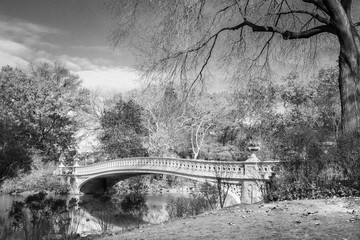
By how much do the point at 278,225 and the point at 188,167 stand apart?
13667 mm

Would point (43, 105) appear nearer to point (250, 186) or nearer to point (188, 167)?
point (188, 167)

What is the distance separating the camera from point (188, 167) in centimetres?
1802

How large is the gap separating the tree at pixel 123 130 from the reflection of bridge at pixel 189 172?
305cm

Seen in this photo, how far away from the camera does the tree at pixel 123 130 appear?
28828 millimetres

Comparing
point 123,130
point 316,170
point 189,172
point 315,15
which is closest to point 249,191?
point 189,172

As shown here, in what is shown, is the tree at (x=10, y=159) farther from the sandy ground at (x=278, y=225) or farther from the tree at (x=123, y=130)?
the tree at (x=123, y=130)

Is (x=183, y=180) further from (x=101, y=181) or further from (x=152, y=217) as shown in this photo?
(x=152, y=217)

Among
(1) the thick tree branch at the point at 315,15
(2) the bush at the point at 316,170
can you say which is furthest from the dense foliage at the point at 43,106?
(2) the bush at the point at 316,170

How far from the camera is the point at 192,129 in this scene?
28.9m

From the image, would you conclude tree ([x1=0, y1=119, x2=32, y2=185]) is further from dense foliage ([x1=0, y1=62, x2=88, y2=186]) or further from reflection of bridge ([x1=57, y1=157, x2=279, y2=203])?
dense foliage ([x1=0, y1=62, x2=88, y2=186])

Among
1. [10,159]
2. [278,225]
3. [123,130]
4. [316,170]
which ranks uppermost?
[123,130]

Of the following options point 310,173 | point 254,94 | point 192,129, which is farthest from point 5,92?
point 310,173

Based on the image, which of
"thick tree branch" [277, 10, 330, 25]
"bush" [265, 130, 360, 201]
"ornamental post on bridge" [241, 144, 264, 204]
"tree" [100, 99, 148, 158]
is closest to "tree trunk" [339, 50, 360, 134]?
"thick tree branch" [277, 10, 330, 25]

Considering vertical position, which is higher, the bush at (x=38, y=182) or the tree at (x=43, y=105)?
the tree at (x=43, y=105)
